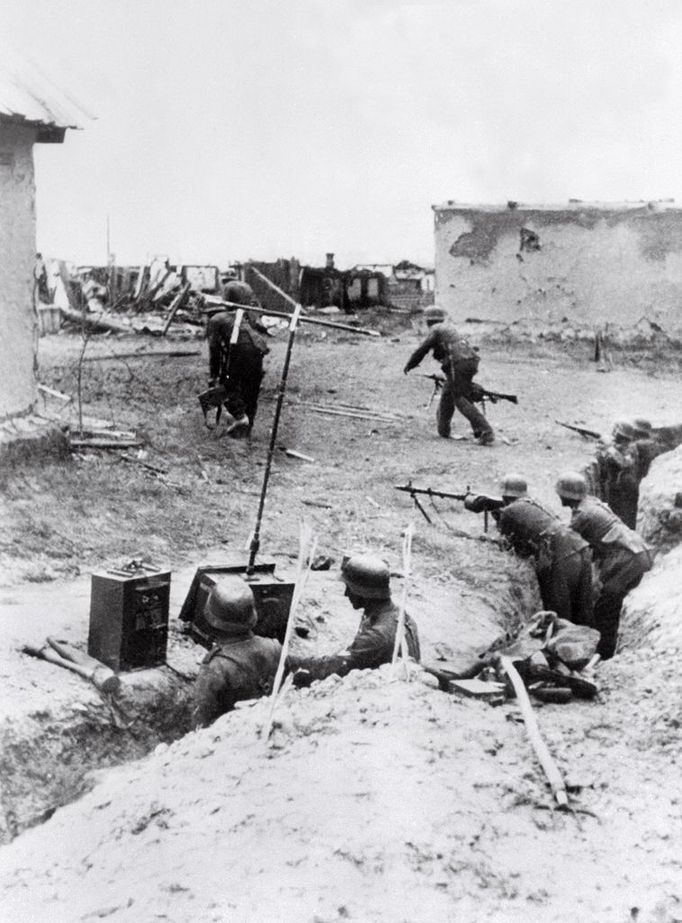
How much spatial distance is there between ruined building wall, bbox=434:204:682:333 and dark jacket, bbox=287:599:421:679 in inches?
601

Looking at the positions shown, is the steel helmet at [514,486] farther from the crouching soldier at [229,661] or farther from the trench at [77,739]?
the crouching soldier at [229,661]

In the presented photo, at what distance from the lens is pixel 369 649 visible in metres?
5.59

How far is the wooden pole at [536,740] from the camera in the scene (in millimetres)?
4254

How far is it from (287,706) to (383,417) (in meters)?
8.73

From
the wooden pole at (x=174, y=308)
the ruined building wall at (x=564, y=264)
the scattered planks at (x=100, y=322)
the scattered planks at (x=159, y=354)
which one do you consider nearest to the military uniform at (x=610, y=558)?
the scattered planks at (x=159, y=354)

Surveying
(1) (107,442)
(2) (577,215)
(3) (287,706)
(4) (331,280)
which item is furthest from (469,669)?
(4) (331,280)

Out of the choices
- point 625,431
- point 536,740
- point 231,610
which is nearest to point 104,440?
point 231,610

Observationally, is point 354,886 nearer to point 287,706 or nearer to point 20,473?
point 287,706

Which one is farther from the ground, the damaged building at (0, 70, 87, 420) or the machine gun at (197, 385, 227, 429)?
the damaged building at (0, 70, 87, 420)

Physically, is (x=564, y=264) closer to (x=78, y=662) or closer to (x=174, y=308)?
(x=174, y=308)

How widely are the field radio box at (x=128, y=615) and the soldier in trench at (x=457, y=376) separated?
6.77 m

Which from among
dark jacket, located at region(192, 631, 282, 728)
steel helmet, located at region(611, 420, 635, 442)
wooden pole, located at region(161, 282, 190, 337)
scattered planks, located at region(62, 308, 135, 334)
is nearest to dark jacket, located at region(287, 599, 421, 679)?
dark jacket, located at region(192, 631, 282, 728)

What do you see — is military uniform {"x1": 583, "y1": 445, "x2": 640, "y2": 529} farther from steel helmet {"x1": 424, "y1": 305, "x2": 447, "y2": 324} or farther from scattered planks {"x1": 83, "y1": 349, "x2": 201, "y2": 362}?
scattered planks {"x1": 83, "y1": 349, "x2": 201, "y2": 362}

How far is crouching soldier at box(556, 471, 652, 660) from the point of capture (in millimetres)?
7809
